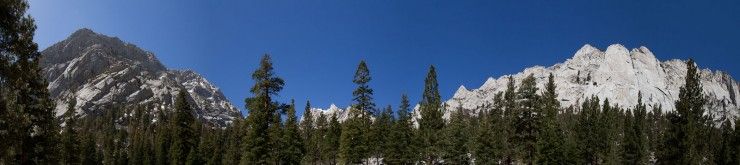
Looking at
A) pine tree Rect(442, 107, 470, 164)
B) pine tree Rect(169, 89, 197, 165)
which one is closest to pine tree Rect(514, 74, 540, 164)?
pine tree Rect(442, 107, 470, 164)

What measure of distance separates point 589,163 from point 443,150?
38712 millimetres

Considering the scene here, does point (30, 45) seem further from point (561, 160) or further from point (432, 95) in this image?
point (432, 95)

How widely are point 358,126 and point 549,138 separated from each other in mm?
25141

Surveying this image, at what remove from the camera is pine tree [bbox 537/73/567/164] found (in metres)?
58.3

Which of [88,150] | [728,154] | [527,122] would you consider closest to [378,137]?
[527,122]

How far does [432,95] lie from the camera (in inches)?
3260

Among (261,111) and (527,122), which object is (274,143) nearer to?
(261,111)

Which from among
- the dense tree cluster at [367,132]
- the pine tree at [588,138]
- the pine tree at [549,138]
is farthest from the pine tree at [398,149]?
the pine tree at [588,138]

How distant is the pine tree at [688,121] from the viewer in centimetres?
4594

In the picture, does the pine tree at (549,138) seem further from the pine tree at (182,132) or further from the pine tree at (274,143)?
the pine tree at (182,132)

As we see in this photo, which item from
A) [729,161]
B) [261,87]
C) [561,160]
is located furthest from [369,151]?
[729,161]

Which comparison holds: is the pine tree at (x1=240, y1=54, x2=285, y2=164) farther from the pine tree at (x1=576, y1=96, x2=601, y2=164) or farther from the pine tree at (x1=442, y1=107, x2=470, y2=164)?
the pine tree at (x1=576, y1=96, x2=601, y2=164)

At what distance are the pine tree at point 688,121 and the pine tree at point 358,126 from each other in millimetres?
32226

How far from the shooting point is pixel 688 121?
46.1 metres
